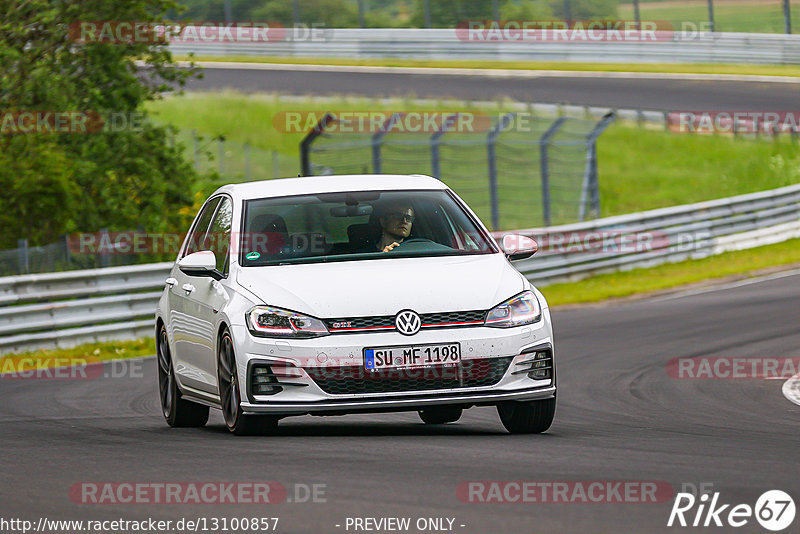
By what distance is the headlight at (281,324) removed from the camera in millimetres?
8422

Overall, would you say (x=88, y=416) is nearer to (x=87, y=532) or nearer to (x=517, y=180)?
(x=87, y=532)

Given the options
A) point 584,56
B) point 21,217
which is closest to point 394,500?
point 21,217

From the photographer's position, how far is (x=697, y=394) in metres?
11.8

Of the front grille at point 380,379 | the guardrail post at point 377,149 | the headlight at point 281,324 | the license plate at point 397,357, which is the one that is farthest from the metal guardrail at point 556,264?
the license plate at point 397,357

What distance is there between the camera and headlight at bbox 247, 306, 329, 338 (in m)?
8.42

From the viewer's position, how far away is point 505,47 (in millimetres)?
44531

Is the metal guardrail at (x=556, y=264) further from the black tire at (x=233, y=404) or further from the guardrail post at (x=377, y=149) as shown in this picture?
the black tire at (x=233, y=404)

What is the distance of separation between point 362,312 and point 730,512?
9.65ft

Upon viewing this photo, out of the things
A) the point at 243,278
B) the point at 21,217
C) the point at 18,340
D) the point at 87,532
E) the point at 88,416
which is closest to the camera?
the point at 87,532

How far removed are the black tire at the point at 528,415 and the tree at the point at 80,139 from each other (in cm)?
1386

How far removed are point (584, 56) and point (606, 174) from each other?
9.18 m

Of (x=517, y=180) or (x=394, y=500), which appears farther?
(x=517, y=180)

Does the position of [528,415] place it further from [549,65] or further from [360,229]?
[549,65]

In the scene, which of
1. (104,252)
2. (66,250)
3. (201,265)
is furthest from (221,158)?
(201,265)
